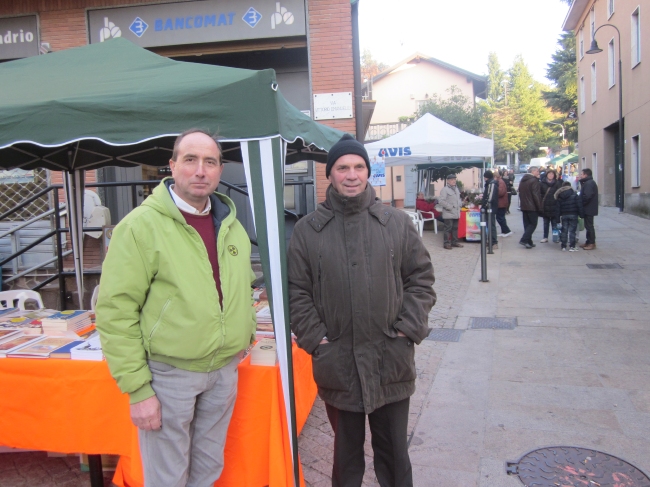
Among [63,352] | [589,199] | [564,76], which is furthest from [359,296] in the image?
[564,76]

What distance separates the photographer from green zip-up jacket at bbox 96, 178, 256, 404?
205cm

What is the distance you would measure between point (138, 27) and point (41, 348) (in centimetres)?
602

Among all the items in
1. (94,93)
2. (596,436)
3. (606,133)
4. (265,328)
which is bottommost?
(596,436)

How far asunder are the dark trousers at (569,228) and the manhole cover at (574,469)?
328 inches

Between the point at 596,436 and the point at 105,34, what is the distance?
786 cm

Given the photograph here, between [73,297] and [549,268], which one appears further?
[549,268]

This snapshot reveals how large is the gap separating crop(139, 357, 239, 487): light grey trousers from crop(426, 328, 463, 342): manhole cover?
3.69 metres

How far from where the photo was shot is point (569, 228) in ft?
35.4

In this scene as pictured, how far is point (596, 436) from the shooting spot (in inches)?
136

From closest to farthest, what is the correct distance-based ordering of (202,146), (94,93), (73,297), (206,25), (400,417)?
(202,146) < (400,417) < (94,93) < (73,297) < (206,25)

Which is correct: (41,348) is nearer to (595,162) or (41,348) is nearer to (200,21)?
(200,21)

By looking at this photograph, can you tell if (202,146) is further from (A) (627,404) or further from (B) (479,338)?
(B) (479,338)

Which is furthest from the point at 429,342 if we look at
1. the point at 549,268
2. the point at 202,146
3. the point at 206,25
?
the point at 206,25

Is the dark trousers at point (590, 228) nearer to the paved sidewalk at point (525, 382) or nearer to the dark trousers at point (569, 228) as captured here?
the dark trousers at point (569, 228)
